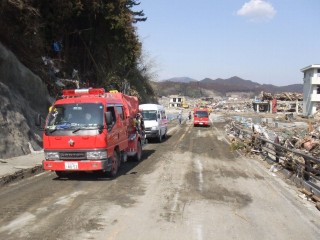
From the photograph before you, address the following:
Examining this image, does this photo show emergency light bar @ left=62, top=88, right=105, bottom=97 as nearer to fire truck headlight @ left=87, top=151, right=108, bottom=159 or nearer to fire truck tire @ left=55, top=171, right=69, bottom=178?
fire truck tire @ left=55, top=171, right=69, bottom=178

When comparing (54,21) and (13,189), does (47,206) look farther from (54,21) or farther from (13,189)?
A: (54,21)

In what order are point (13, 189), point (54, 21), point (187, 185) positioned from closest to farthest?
point (13, 189), point (187, 185), point (54, 21)

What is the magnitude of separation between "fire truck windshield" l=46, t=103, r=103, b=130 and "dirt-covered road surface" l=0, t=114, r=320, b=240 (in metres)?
1.65

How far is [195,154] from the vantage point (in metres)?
21.0

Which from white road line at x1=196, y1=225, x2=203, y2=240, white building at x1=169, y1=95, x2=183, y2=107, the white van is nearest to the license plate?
white road line at x1=196, y1=225, x2=203, y2=240

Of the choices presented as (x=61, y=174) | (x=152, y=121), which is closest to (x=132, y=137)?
(x=61, y=174)

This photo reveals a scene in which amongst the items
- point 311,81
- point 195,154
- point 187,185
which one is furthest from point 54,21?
point 311,81

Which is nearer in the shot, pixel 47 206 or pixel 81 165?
pixel 47 206

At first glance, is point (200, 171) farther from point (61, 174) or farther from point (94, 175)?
point (61, 174)

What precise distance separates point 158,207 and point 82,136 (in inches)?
154

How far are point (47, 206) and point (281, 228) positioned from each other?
4.86 meters

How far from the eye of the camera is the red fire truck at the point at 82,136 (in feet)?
40.1

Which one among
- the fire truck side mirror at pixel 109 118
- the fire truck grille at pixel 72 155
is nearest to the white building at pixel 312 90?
the fire truck side mirror at pixel 109 118

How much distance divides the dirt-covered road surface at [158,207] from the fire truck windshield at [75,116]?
5.40 feet
